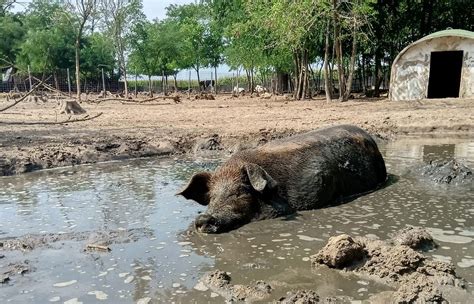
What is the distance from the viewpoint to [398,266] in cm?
385

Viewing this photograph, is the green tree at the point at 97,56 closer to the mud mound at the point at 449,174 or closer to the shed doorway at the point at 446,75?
the shed doorway at the point at 446,75

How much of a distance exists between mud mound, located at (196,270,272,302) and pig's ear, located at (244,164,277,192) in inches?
61.3

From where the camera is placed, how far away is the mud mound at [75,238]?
4832 mm

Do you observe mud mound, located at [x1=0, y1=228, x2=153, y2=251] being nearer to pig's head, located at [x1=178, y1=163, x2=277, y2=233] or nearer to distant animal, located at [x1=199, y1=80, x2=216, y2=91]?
pig's head, located at [x1=178, y1=163, x2=277, y2=233]

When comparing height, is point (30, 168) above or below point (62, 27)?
below

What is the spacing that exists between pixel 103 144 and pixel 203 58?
37.9 metres

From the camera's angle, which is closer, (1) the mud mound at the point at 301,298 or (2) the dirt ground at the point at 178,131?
(1) the mud mound at the point at 301,298

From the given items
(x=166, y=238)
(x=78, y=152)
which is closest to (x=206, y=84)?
(x=78, y=152)

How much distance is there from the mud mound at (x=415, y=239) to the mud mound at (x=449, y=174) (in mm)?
2682

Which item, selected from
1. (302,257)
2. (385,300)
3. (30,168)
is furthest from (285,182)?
(30,168)

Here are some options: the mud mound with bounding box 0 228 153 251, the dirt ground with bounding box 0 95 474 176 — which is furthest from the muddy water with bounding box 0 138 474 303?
the dirt ground with bounding box 0 95 474 176

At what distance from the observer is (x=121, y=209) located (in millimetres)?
6207

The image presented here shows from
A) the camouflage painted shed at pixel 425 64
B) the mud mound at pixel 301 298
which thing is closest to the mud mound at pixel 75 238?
the mud mound at pixel 301 298

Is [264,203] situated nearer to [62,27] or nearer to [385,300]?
[385,300]
